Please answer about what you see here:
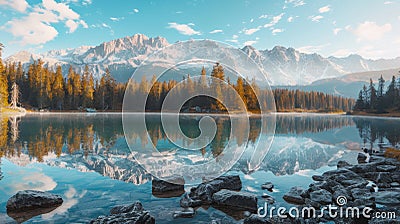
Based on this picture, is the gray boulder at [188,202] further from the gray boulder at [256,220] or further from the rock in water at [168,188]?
the gray boulder at [256,220]

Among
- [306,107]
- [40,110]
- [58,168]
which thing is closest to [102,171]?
[58,168]

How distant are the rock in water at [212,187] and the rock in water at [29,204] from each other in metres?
4.59

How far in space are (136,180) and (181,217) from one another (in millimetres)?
4326

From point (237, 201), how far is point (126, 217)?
12.1 feet

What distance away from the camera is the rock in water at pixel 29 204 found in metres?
7.14

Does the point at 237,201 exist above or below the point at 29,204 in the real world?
below

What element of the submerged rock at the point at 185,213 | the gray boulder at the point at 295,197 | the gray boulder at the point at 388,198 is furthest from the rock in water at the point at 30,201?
the gray boulder at the point at 388,198

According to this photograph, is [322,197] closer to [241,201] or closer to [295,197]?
[295,197]

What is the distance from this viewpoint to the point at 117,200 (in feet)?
27.6

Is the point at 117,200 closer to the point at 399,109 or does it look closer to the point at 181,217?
the point at 181,217

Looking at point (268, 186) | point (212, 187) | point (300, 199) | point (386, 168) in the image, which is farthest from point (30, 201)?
point (386, 168)

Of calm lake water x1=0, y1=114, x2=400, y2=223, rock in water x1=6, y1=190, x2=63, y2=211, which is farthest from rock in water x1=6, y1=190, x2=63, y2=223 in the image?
calm lake water x1=0, y1=114, x2=400, y2=223

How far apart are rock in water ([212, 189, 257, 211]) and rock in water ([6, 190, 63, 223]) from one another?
5.33m

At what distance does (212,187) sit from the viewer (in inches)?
364
